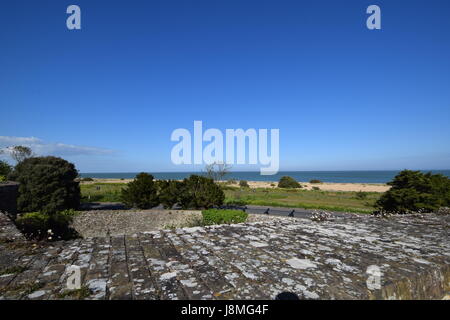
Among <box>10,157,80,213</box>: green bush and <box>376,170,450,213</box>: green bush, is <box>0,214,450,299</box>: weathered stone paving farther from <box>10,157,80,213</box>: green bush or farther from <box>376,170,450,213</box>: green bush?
<box>10,157,80,213</box>: green bush

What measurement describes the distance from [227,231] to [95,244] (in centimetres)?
203

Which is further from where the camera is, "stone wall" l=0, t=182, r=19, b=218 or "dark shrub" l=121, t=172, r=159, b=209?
"dark shrub" l=121, t=172, r=159, b=209

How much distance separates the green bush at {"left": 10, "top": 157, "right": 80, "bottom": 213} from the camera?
16156 mm

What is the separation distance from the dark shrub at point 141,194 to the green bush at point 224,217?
5.84 m

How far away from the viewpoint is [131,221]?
51.8ft

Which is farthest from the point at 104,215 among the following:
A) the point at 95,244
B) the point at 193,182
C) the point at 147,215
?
the point at 95,244

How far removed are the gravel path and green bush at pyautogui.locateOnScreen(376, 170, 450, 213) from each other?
6.99 meters

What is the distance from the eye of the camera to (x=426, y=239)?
343cm

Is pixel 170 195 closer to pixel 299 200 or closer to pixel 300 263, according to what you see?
pixel 299 200

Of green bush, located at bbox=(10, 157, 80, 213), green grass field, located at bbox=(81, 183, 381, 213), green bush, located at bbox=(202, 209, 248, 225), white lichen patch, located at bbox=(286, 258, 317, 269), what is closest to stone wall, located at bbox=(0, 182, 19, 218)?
green bush, located at bbox=(10, 157, 80, 213)

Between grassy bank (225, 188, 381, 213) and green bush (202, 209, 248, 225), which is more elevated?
green bush (202, 209, 248, 225)

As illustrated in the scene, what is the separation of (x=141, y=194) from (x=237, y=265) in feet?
58.8

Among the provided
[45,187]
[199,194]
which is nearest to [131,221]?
[199,194]
